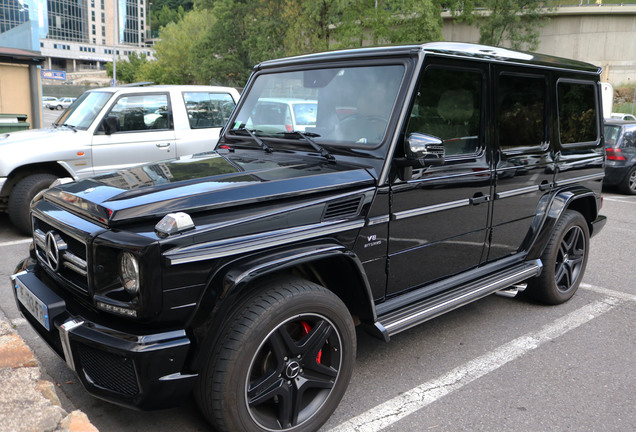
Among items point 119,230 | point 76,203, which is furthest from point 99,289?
point 76,203

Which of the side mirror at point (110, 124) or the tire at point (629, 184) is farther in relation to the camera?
the tire at point (629, 184)

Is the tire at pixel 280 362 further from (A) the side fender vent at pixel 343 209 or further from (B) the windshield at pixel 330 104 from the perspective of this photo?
(B) the windshield at pixel 330 104

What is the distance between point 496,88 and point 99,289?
2964mm

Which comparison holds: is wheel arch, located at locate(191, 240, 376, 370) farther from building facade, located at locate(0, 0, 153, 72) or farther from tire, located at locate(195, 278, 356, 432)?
building facade, located at locate(0, 0, 153, 72)

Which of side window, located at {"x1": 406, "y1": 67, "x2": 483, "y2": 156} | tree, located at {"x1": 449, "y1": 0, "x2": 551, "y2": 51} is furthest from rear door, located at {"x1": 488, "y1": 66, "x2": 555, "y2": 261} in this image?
tree, located at {"x1": 449, "y1": 0, "x2": 551, "y2": 51}

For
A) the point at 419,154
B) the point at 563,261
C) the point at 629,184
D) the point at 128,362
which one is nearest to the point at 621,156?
the point at 629,184

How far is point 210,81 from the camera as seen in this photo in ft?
148

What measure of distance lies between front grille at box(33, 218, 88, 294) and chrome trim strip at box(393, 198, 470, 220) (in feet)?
5.68

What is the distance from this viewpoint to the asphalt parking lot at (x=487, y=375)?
3035mm

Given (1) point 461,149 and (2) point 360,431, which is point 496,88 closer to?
(1) point 461,149

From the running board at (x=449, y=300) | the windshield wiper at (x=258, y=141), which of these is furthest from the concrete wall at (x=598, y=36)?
the windshield wiper at (x=258, y=141)

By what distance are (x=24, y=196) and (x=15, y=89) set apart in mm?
7639

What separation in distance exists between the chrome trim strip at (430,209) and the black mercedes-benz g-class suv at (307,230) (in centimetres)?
1

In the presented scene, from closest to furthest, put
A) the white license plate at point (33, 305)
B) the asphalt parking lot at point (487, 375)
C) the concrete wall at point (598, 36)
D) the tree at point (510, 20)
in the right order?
the white license plate at point (33, 305), the asphalt parking lot at point (487, 375), the tree at point (510, 20), the concrete wall at point (598, 36)
